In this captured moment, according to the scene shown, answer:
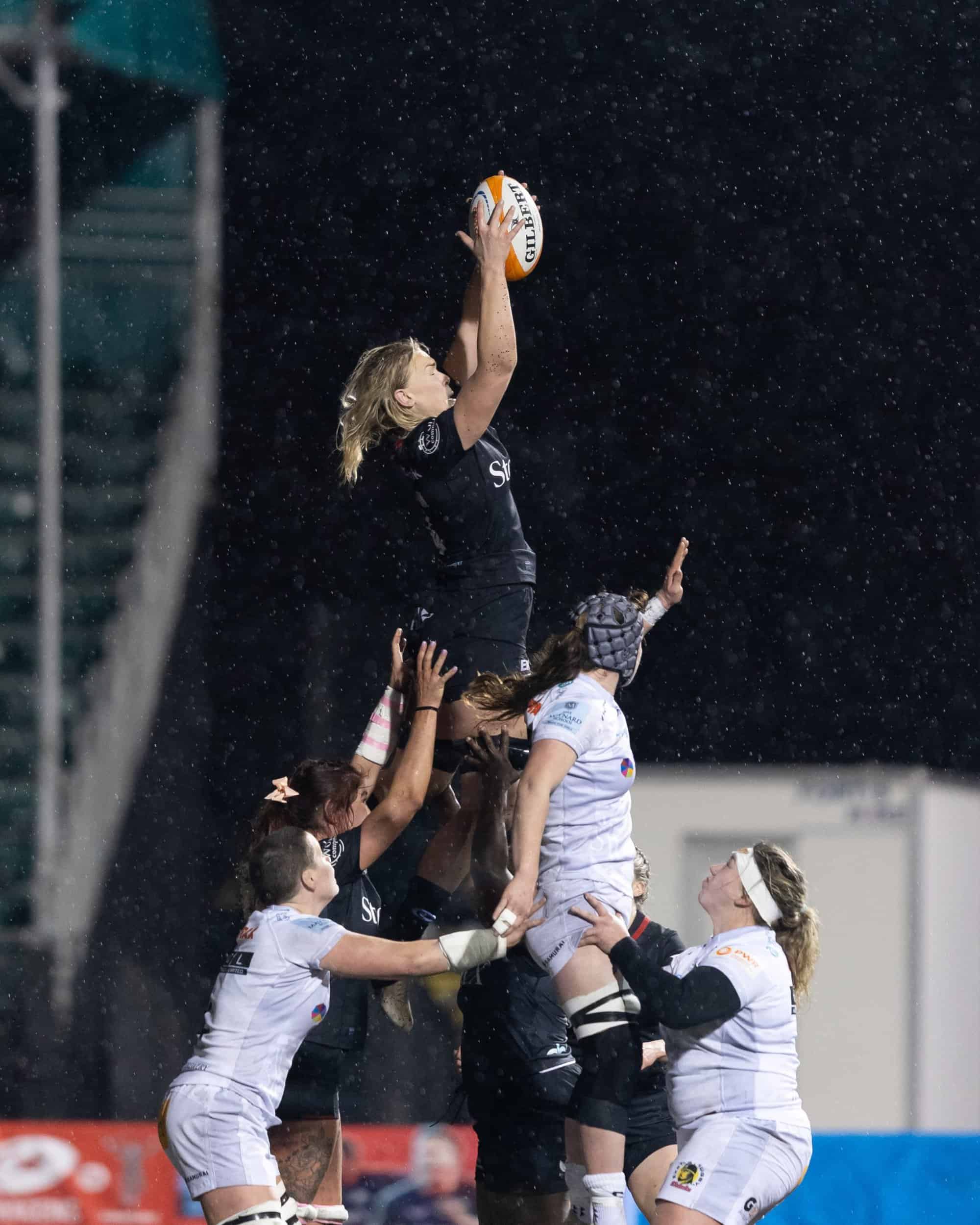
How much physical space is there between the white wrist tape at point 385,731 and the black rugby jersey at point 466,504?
0.38 metres

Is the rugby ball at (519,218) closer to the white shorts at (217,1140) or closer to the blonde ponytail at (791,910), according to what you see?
the blonde ponytail at (791,910)

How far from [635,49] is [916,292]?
3.25 m

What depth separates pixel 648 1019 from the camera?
396 cm

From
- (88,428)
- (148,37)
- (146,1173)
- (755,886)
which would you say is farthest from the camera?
(148,37)

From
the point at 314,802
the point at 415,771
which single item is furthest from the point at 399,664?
the point at 314,802

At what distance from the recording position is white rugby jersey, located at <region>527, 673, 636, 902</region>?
13.1 feet

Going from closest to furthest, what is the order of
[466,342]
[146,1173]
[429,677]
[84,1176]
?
1. [429,677]
2. [466,342]
3. [146,1173]
4. [84,1176]

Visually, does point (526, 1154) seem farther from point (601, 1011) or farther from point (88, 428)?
point (88, 428)

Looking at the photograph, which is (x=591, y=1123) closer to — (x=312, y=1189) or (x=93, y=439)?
(x=312, y=1189)

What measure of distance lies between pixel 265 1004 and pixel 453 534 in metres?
1.46

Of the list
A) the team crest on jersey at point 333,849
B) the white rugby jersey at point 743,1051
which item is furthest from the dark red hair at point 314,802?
the white rugby jersey at point 743,1051

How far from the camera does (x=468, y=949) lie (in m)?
3.78

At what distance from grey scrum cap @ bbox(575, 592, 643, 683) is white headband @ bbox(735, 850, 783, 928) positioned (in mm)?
560

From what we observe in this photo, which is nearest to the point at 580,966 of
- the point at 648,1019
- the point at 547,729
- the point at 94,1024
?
the point at 648,1019
